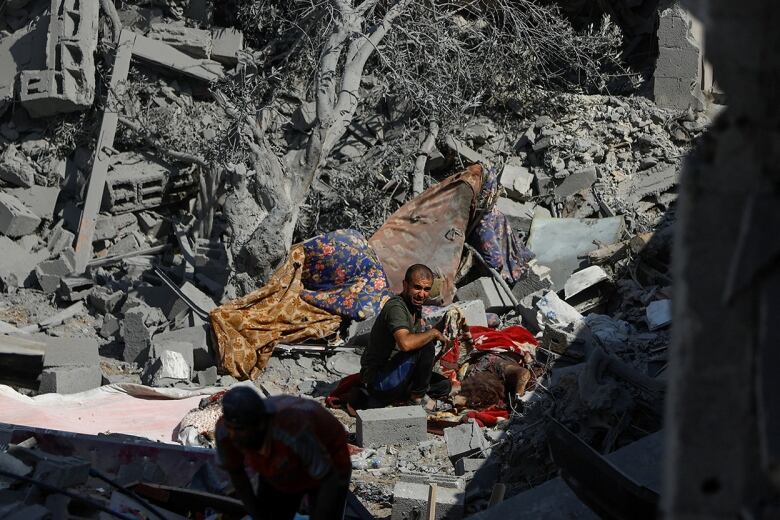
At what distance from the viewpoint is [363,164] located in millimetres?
12055

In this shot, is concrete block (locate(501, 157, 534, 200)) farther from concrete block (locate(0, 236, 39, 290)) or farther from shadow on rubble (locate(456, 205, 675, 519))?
concrete block (locate(0, 236, 39, 290))

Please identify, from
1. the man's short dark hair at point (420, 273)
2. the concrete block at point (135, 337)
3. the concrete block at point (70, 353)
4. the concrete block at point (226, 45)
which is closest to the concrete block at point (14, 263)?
the concrete block at point (135, 337)

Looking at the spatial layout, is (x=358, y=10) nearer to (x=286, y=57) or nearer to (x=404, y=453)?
(x=286, y=57)

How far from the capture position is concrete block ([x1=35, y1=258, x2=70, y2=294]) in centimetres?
1074

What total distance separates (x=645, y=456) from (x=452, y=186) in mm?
5519

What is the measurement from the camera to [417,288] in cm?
706

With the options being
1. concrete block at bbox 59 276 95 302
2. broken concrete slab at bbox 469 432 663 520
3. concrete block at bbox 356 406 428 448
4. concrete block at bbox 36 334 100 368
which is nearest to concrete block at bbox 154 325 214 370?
concrete block at bbox 36 334 100 368

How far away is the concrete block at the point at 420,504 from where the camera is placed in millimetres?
5922

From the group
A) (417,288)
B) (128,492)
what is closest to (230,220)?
(417,288)

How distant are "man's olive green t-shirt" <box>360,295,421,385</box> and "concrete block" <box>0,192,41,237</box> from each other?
5.80 metres

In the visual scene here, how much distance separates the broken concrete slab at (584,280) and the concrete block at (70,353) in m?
4.37

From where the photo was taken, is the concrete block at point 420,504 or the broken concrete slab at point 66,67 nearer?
the concrete block at point 420,504

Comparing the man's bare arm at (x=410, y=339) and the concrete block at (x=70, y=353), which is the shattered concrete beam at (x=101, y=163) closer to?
the concrete block at (x=70, y=353)

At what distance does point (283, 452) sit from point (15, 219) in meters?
8.47
